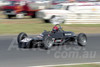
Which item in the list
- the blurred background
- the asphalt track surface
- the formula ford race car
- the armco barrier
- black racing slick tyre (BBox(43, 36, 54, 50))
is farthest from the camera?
the armco barrier

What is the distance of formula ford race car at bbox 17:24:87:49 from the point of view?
396 inches

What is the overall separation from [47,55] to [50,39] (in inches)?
42.9

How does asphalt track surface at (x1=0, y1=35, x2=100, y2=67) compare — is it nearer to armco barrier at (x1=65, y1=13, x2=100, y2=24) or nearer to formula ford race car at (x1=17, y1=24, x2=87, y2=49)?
formula ford race car at (x1=17, y1=24, x2=87, y2=49)

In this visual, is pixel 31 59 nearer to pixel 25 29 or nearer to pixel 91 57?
pixel 91 57

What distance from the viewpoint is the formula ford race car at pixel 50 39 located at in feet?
33.0

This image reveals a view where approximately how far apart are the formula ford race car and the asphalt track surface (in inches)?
9.3

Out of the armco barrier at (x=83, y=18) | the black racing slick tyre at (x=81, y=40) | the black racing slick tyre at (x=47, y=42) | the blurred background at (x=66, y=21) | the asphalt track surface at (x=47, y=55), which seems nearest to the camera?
the asphalt track surface at (x=47, y=55)

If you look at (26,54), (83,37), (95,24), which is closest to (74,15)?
(95,24)

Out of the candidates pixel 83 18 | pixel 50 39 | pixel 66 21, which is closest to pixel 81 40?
pixel 50 39

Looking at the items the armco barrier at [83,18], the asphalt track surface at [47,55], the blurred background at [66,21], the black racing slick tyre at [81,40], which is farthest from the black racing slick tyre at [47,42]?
the armco barrier at [83,18]

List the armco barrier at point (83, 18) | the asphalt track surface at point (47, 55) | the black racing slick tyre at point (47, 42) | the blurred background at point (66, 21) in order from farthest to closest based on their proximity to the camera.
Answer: the armco barrier at point (83, 18), the blurred background at point (66, 21), the black racing slick tyre at point (47, 42), the asphalt track surface at point (47, 55)

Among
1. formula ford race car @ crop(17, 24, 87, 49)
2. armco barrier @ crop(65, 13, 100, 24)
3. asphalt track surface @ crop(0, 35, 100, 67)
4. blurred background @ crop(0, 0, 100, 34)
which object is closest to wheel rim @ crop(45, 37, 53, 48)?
formula ford race car @ crop(17, 24, 87, 49)

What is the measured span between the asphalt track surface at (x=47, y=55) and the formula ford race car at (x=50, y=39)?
0.78 ft

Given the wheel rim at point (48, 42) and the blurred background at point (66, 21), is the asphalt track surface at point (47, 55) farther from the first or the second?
the blurred background at point (66, 21)
